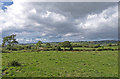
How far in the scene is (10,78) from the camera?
903 centimetres

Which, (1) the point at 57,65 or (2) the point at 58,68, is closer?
(2) the point at 58,68

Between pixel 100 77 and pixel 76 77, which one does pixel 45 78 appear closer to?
pixel 76 77

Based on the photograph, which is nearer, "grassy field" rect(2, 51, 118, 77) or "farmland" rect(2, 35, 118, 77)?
"grassy field" rect(2, 51, 118, 77)

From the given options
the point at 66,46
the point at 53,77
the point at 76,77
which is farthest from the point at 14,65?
the point at 66,46

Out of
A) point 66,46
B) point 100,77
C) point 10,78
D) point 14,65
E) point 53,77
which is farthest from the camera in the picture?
point 66,46

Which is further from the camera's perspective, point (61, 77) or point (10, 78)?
point (61, 77)

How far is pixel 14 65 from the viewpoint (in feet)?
42.4

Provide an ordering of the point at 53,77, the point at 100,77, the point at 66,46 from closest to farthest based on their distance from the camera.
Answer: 1. the point at 53,77
2. the point at 100,77
3. the point at 66,46

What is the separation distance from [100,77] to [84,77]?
2.08m

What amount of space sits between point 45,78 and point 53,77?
0.94 meters

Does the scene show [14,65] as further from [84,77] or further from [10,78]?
[84,77]

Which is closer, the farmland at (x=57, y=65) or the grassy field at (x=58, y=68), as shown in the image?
the grassy field at (x=58, y=68)

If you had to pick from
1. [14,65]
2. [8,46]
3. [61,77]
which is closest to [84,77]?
[61,77]

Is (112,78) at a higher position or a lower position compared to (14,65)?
lower
